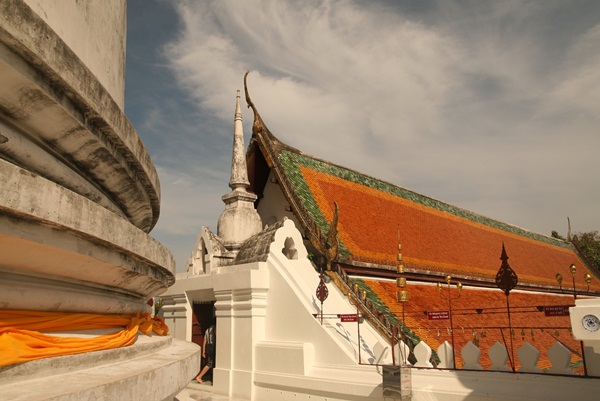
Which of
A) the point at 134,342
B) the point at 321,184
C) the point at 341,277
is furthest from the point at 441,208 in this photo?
the point at 134,342

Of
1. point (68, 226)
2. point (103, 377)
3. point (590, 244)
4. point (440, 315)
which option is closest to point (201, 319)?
point (440, 315)

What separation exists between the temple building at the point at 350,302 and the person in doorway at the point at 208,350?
0.41 m

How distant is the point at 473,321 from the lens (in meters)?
9.76

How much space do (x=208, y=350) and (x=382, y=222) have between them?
5570 mm

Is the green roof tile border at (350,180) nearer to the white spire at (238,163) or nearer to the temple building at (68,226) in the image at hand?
the white spire at (238,163)

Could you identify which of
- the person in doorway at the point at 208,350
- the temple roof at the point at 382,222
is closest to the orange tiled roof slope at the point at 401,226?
the temple roof at the point at 382,222

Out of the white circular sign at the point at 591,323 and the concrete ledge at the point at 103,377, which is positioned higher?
the white circular sign at the point at 591,323

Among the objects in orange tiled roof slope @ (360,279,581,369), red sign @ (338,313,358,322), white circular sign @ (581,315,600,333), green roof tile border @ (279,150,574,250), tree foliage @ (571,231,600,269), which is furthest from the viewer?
tree foliage @ (571,231,600,269)

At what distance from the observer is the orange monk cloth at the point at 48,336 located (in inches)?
71.2

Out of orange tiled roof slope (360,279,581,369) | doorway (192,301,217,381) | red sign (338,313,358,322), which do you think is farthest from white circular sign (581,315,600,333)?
doorway (192,301,217,381)

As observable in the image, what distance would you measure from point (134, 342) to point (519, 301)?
42.8 ft

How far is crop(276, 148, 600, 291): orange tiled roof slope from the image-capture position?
11.3 m

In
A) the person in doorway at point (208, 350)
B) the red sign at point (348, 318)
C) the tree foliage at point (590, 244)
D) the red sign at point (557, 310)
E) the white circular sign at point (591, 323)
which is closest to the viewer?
the white circular sign at point (591, 323)

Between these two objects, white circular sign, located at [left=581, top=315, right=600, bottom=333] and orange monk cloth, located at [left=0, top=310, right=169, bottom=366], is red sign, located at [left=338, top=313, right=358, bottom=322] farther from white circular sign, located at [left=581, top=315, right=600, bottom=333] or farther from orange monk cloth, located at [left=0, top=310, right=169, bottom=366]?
orange monk cloth, located at [left=0, top=310, right=169, bottom=366]
